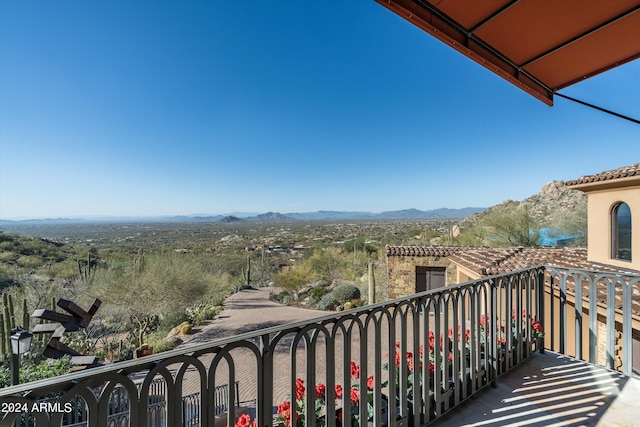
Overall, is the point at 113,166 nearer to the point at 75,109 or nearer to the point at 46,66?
the point at 75,109

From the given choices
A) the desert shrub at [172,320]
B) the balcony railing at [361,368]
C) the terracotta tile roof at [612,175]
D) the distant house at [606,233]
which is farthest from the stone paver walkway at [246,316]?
the terracotta tile roof at [612,175]

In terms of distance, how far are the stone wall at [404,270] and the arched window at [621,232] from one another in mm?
5666

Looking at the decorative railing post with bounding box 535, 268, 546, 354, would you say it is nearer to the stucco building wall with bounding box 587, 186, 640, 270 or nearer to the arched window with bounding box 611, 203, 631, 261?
the stucco building wall with bounding box 587, 186, 640, 270

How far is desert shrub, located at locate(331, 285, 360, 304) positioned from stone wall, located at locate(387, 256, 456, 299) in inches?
110

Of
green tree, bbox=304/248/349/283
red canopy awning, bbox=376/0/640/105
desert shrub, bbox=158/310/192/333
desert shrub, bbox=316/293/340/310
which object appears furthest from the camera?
green tree, bbox=304/248/349/283

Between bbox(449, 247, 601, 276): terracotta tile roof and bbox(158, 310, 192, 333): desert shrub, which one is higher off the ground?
bbox(449, 247, 601, 276): terracotta tile roof

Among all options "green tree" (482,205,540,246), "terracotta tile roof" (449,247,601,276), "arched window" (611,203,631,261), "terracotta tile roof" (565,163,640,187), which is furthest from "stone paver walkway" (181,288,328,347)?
"green tree" (482,205,540,246)

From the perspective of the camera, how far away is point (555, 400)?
2.19 m

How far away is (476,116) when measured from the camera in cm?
1623

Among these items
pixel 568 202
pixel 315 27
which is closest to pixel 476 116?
Answer: pixel 315 27

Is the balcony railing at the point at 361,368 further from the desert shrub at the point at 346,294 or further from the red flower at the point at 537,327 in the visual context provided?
the desert shrub at the point at 346,294

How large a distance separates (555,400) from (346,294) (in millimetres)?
12969

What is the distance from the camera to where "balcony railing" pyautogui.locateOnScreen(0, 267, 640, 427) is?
2.93 feet

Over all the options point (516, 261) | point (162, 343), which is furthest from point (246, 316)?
point (516, 261)
